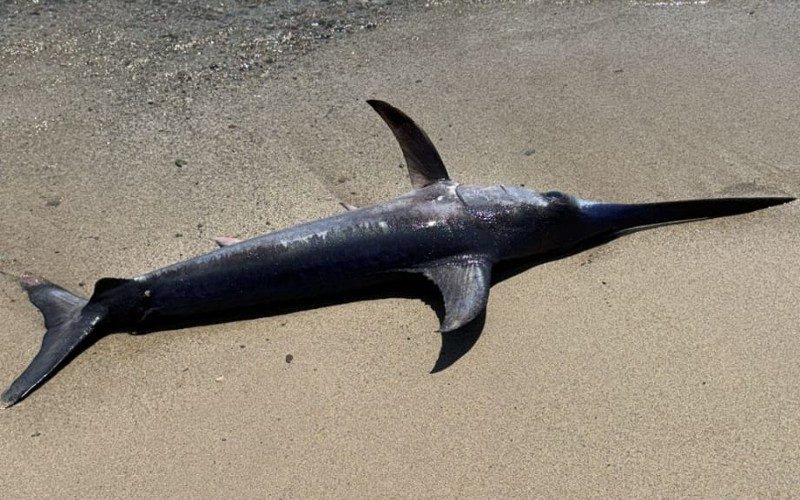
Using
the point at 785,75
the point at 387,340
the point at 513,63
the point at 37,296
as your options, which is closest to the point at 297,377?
the point at 387,340

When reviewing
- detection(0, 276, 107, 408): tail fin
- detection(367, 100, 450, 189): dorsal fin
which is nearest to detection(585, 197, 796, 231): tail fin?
detection(367, 100, 450, 189): dorsal fin

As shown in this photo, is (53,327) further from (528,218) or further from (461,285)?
(528,218)

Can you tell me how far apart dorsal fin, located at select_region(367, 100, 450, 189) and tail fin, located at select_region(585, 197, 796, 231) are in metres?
0.81

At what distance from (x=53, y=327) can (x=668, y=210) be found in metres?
3.03

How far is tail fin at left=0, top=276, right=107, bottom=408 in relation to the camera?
3396mm

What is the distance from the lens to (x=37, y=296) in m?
3.78

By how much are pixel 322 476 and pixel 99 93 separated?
342 cm

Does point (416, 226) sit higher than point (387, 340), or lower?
higher

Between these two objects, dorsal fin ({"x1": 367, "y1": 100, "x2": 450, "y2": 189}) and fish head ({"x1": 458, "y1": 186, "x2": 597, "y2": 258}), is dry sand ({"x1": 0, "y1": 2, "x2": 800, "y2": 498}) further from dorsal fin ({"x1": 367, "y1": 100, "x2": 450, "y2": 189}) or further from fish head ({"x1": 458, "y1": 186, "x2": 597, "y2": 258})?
dorsal fin ({"x1": 367, "y1": 100, "x2": 450, "y2": 189})

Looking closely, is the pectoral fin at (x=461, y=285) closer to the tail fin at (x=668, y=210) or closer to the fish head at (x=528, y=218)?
the fish head at (x=528, y=218)

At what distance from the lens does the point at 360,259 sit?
3809 millimetres

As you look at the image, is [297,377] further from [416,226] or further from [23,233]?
[23,233]

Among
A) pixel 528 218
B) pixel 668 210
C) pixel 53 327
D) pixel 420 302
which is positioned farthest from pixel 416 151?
pixel 53 327

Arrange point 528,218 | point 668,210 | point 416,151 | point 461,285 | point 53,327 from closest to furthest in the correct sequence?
point 53,327 < point 461,285 < point 528,218 < point 668,210 < point 416,151
